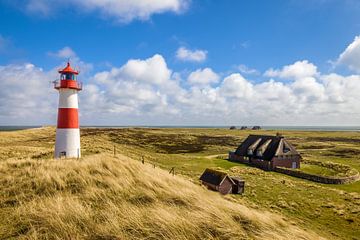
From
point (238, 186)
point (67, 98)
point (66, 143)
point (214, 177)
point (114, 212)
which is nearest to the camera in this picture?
point (114, 212)

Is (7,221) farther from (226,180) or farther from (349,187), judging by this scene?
(349,187)

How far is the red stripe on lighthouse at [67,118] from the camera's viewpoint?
2145cm

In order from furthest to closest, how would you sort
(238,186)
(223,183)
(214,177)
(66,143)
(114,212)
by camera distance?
(214,177), (238,186), (223,183), (66,143), (114,212)

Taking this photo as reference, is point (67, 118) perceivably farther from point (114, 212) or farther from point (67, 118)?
point (114, 212)

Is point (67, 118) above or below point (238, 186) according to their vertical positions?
above

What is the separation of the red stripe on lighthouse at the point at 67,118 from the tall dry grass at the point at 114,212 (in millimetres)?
9095

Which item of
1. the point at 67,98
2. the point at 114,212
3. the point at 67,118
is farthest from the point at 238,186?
the point at 114,212

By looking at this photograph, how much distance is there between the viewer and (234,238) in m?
7.09

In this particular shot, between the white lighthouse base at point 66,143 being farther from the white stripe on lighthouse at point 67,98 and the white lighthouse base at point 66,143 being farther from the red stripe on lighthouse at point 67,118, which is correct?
the white stripe on lighthouse at point 67,98

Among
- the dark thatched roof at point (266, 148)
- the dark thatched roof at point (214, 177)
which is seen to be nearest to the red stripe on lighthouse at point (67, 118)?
the dark thatched roof at point (214, 177)

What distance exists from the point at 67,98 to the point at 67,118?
5.45 feet

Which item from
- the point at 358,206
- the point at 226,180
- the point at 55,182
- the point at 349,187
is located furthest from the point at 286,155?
the point at 55,182

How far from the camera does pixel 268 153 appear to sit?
156 feet

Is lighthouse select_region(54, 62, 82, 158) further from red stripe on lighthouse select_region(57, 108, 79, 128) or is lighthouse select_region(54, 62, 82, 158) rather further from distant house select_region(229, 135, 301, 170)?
distant house select_region(229, 135, 301, 170)
